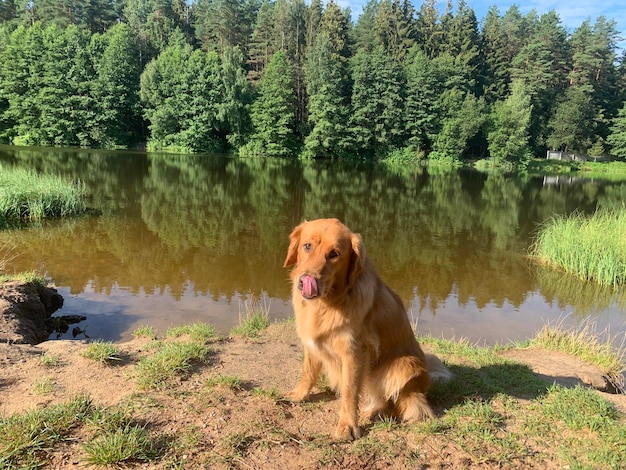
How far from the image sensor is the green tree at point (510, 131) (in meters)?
57.3

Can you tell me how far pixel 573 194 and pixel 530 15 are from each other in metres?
65.6

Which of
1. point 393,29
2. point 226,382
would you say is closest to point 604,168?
point 393,29

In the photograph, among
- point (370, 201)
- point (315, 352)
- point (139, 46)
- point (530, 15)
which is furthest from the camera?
point (530, 15)

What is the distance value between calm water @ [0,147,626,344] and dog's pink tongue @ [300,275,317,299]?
500 cm

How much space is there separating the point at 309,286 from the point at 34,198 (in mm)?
15840

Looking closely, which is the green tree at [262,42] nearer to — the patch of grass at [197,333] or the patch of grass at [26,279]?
the patch of grass at [26,279]

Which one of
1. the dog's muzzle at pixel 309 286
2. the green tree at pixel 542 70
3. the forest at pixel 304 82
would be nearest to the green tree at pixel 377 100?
the forest at pixel 304 82

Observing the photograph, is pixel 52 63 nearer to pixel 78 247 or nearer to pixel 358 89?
pixel 358 89

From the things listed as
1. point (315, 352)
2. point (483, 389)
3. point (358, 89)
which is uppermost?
point (358, 89)

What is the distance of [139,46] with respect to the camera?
65375mm

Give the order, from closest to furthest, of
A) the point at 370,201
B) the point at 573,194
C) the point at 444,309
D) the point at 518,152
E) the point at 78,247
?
the point at 444,309, the point at 78,247, the point at 370,201, the point at 573,194, the point at 518,152

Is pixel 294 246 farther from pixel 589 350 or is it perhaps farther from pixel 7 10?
pixel 7 10

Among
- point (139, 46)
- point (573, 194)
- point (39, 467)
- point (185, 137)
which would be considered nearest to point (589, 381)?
point (39, 467)

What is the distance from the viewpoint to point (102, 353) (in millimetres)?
4453
